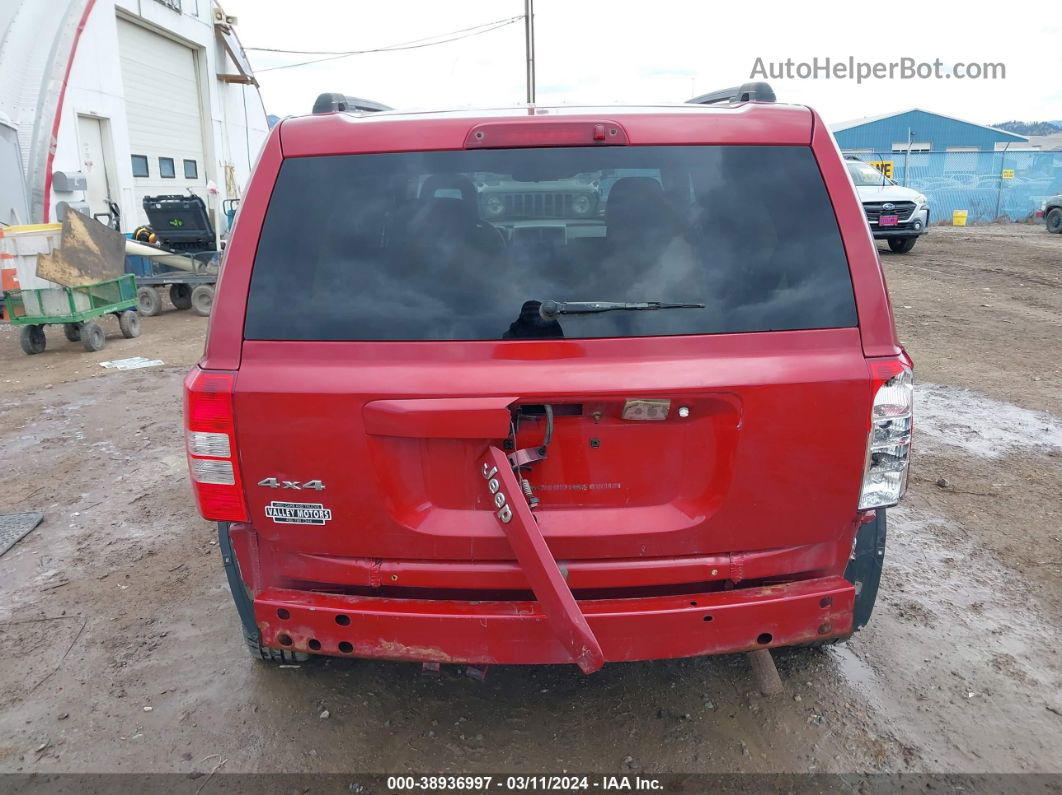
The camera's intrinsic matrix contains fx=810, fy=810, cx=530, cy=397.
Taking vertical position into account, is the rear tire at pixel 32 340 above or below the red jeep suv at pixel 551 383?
below

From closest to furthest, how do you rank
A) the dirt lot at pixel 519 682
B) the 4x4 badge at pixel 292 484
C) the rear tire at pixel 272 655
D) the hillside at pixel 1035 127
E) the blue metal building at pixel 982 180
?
the 4x4 badge at pixel 292 484 < the dirt lot at pixel 519 682 < the rear tire at pixel 272 655 < the blue metal building at pixel 982 180 < the hillside at pixel 1035 127

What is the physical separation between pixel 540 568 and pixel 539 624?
241 millimetres

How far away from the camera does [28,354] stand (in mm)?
9953

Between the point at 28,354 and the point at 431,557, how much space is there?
9.61 m

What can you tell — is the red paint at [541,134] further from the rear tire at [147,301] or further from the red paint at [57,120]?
the red paint at [57,120]

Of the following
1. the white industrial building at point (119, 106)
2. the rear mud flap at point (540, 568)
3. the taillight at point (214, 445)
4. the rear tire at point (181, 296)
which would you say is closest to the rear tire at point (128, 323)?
the white industrial building at point (119, 106)

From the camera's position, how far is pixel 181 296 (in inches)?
535

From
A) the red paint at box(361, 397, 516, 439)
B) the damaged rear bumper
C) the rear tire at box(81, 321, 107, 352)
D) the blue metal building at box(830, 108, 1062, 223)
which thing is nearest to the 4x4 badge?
the red paint at box(361, 397, 516, 439)

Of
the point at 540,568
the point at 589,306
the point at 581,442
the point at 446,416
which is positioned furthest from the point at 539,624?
the point at 589,306

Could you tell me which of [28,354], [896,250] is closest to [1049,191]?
[896,250]

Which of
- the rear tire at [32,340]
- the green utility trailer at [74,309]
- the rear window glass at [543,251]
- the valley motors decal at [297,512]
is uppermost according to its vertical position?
the rear window glass at [543,251]

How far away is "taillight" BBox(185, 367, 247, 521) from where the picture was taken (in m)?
2.33

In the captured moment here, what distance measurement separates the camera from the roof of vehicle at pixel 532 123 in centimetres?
238

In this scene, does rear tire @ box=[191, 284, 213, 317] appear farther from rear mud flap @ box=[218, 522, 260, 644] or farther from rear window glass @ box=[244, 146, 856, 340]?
rear window glass @ box=[244, 146, 856, 340]
